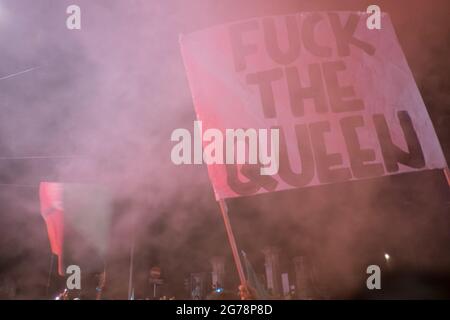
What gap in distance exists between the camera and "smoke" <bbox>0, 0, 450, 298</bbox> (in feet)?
9.90

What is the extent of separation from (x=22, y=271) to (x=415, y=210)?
5.00 metres

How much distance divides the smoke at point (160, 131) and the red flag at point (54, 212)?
231 millimetres

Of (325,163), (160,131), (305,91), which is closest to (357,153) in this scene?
(325,163)

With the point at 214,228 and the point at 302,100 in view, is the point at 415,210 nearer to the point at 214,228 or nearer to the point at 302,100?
the point at 302,100

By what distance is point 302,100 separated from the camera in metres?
2.67

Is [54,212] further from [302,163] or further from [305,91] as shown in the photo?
[305,91]

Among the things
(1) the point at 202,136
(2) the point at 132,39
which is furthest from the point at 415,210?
(2) the point at 132,39

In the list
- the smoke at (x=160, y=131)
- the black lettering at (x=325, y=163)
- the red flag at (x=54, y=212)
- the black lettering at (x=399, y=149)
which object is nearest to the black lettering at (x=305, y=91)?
the black lettering at (x=325, y=163)

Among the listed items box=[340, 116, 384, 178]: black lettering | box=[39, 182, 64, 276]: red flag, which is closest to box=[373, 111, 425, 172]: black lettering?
box=[340, 116, 384, 178]: black lettering

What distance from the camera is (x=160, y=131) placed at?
11.6 feet

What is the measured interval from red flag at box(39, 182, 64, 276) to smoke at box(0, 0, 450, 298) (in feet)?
0.76

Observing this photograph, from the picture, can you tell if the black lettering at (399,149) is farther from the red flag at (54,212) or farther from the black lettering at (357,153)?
the red flag at (54,212)

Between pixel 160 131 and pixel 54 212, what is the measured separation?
4.37 ft

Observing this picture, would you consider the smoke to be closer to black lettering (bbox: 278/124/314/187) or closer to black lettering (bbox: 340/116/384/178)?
black lettering (bbox: 340/116/384/178)
